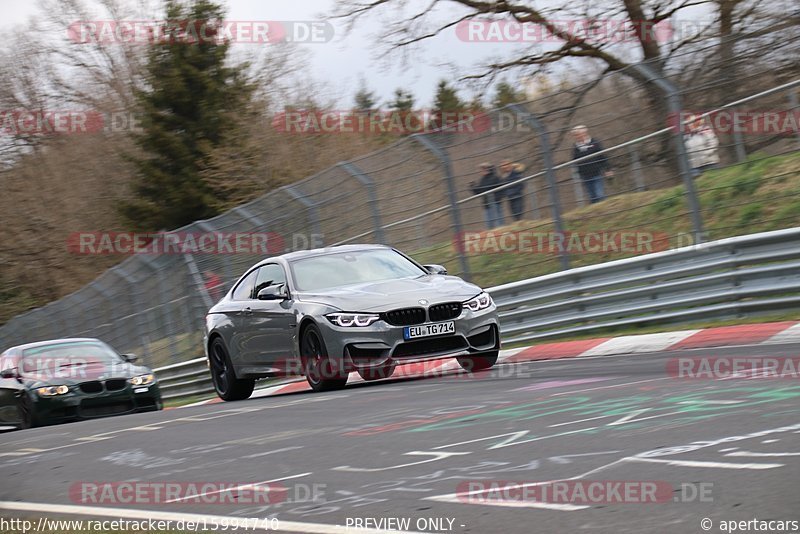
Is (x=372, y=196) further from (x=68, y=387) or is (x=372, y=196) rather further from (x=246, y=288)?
(x=68, y=387)

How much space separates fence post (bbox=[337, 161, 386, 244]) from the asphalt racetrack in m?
6.42

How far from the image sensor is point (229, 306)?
14.2 meters

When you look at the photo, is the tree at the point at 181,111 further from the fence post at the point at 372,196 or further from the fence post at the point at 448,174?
the fence post at the point at 448,174

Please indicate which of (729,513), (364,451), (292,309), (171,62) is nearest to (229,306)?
(292,309)

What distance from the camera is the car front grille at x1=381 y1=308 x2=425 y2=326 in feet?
37.8

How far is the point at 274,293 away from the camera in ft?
42.0

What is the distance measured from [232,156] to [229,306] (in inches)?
1095

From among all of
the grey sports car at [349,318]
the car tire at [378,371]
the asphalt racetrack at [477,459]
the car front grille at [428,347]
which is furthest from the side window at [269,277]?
the asphalt racetrack at [477,459]

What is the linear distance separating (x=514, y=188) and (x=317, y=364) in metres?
4.35

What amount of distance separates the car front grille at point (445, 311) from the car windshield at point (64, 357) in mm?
5946

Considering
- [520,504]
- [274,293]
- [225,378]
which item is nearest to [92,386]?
[225,378]

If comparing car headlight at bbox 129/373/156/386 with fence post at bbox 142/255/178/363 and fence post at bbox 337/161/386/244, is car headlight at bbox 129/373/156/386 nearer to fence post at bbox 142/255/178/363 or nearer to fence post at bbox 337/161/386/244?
fence post at bbox 337/161/386/244

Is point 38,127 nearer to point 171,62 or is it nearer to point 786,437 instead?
point 171,62

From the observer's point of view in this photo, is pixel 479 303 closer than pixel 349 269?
Yes
